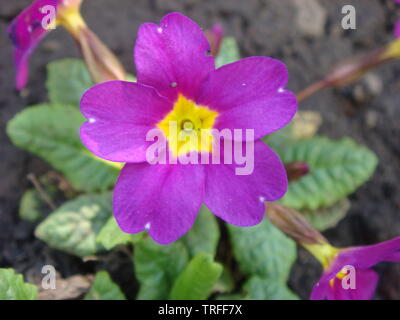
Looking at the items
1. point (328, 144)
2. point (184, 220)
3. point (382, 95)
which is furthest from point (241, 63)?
point (382, 95)

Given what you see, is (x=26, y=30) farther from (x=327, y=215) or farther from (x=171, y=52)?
(x=327, y=215)

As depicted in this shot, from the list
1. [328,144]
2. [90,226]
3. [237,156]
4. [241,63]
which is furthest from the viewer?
[328,144]

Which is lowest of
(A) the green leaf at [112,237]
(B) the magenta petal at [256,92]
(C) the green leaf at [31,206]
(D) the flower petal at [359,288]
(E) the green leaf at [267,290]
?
(E) the green leaf at [267,290]

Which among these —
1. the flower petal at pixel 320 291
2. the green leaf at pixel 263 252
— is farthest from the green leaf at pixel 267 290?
the flower petal at pixel 320 291

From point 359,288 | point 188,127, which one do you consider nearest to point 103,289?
point 188,127

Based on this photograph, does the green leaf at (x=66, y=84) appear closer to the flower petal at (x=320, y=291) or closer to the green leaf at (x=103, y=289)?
the green leaf at (x=103, y=289)

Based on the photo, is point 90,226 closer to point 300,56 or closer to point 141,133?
point 141,133
